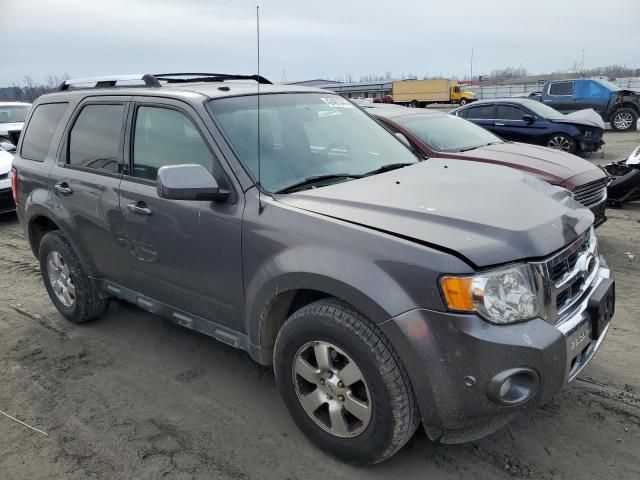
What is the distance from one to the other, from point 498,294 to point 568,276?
52cm

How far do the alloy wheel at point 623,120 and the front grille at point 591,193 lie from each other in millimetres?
14828

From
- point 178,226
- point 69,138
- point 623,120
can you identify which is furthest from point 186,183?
point 623,120

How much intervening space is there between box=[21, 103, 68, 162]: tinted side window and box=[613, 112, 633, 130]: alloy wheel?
19200 millimetres

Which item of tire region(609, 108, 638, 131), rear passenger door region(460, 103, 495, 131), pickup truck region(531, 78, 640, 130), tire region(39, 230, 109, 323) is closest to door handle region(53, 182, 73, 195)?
tire region(39, 230, 109, 323)

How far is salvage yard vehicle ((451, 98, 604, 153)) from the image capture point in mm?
11625

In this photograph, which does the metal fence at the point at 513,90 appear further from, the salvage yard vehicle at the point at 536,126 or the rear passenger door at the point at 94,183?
the rear passenger door at the point at 94,183

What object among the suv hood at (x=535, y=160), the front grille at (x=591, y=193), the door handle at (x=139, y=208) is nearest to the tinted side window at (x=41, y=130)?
the door handle at (x=139, y=208)

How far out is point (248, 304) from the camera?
2.84 m

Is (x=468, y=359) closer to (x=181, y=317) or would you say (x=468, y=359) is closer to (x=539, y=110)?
(x=181, y=317)

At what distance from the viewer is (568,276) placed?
2.46 meters

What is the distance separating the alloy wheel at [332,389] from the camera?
2.47 meters

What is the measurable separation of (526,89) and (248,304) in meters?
38.7

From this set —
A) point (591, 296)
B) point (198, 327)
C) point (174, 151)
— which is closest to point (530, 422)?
point (591, 296)

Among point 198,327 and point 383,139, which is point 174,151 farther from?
point 383,139
